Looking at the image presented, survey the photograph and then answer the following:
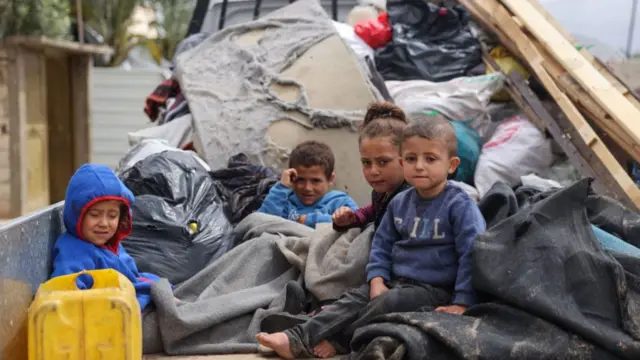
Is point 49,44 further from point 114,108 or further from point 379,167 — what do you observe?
point 379,167

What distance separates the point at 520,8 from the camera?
5.60 metres

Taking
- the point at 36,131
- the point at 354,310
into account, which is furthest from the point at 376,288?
the point at 36,131

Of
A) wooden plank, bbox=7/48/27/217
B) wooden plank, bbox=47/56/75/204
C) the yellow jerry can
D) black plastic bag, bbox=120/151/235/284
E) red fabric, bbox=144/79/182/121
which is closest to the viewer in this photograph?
the yellow jerry can

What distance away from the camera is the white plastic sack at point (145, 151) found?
497 centimetres

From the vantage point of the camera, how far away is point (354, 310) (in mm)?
3025

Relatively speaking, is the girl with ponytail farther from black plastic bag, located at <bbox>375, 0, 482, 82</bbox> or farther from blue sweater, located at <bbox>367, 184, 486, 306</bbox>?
black plastic bag, located at <bbox>375, 0, 482, 82</bbox>

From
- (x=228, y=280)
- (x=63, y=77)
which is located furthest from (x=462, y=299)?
(x=63, y=77)

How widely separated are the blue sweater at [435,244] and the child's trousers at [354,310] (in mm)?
58

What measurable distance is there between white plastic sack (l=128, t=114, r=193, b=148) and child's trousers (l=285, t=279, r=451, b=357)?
110 inches

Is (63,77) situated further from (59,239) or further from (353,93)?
(59,239)

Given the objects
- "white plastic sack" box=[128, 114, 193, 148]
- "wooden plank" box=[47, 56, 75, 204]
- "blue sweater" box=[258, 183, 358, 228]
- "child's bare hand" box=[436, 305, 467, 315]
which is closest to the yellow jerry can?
"child's bare hand" box=[436, 305, 467, 315]

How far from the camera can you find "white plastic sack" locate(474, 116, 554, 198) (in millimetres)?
4938

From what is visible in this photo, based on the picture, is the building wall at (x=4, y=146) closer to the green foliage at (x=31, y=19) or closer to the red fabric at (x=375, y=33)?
the green foliage at (x=31, y=19)

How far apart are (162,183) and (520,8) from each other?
2832mm
